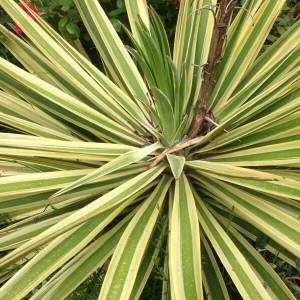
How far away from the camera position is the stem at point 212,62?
4.71 feet

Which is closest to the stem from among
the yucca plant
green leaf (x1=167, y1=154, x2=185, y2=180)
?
the yucca plant

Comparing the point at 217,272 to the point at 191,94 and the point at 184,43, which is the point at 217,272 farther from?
the point at 184,43

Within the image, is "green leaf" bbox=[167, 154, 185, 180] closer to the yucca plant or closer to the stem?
the yucca plant

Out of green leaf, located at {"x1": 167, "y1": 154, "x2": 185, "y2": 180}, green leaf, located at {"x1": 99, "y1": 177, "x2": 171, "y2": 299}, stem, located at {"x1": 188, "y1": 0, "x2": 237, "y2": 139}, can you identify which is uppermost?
stem, located at {"x1": 188, "y1": 0, "x2": 237, "y2": 139}

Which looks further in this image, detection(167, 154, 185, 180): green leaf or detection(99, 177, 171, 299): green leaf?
detection(167, 154, 185, 180): green leaf

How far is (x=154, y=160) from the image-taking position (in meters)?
1.65

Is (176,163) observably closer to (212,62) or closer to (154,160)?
(154,160)

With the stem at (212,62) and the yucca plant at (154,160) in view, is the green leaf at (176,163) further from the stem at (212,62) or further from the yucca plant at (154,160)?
the stem at (212,62)

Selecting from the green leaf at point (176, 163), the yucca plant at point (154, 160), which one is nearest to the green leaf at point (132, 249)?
the yucca plant at point (154, 160)

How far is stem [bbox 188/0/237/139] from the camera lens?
144 centimetres

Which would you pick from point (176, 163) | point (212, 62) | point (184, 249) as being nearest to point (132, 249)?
point (184, 249)

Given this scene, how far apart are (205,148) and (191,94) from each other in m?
0.23

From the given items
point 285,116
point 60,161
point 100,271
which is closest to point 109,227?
point 100,271

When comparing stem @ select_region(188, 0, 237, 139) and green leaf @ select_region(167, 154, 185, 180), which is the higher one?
stem @ select_region(188, 0, 237, 139)
